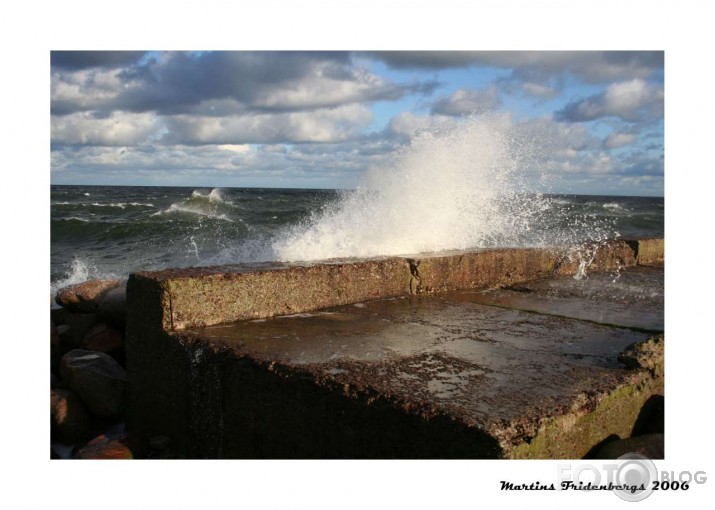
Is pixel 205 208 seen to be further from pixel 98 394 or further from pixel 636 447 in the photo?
pixel 636 447

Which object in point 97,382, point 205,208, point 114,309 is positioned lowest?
point 97,382

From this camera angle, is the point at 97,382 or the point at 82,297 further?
the point at 82,297

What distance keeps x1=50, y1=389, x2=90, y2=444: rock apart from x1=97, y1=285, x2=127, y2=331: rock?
1.19 metres

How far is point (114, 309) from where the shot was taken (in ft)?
14.2

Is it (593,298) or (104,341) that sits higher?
(593,298)

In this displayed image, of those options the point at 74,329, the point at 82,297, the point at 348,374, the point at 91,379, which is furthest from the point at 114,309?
the point at 348,374

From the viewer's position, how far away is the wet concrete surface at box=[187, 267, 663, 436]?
5.76 ft

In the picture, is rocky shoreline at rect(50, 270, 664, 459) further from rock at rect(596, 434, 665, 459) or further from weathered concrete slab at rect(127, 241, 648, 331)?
weathered concrete slab at rect(127, 241, 648, 331)

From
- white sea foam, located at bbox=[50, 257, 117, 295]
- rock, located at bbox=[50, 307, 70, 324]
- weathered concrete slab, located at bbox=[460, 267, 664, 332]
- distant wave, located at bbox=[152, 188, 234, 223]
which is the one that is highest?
distant wave, located at bbox=[152, 188, 234, 223]

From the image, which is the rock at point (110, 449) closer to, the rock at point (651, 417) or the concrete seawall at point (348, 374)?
the concrete seawall at point (348, 374)
